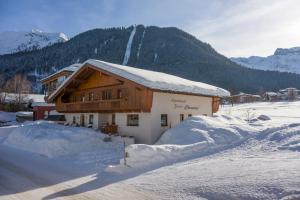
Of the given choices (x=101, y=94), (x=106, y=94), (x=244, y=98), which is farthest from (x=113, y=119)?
(x=244, y=98)

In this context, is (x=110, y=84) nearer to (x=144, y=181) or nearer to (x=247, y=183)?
(x=144, y=181)

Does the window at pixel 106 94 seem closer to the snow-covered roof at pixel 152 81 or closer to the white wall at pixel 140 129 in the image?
the white wall at pixel 140 129

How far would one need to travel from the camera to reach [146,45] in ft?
513

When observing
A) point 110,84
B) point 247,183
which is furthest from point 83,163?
point 110,84

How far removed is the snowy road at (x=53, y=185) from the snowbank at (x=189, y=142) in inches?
86.9

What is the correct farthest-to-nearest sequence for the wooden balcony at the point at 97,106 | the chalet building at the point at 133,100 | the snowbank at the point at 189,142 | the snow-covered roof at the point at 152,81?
the wooden balcony at the point at 97,106
the chalet building at the point at 133,100
the snow-covered roof at the point at 152,81
the snowbank at the point at 189,142

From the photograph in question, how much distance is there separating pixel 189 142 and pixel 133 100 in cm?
688

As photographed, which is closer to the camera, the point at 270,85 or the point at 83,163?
the point at 83,163

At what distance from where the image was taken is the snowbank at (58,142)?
19.6 m

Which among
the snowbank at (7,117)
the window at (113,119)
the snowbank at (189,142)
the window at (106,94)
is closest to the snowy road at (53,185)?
the snowbank at (189,142)

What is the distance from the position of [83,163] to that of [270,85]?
112590 mm

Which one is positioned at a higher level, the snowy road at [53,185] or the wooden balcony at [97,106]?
the wooden balcony at [97,106]

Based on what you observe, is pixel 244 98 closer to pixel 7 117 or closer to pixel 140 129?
pixel 7 117

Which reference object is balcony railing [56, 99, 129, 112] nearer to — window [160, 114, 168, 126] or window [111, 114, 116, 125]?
window [111, 114, 116, 125]
